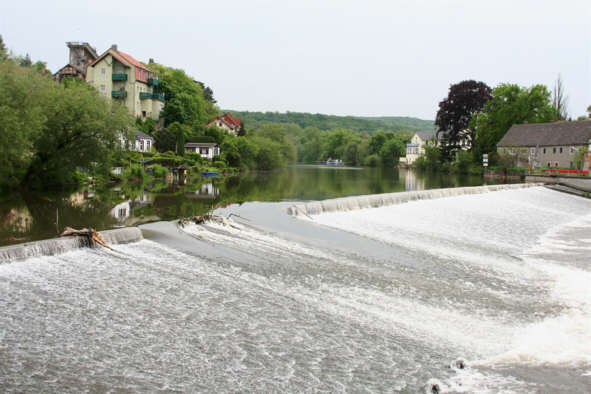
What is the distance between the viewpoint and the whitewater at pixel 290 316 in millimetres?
5184

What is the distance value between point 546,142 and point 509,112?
7.75m

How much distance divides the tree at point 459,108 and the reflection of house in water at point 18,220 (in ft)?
196

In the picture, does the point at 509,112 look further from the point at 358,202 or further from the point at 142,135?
the point at 358,202

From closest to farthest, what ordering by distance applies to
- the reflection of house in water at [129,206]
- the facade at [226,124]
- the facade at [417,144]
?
the reflection of house in water at [129,206]
the facade at [226,124]
the facade at [417,144]

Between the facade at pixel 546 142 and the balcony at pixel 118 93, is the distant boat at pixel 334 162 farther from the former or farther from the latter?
the balcony at pixel 118 93

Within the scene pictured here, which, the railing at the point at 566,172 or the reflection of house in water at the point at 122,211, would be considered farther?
the railing at the point at 566,172

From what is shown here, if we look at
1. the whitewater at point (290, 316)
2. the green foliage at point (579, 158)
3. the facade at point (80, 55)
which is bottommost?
the whitewater at point (290, 316)

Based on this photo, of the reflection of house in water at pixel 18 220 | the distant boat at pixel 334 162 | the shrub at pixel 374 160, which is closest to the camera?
the reflection of house in water at pixel 18 220

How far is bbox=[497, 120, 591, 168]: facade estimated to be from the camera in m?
51.8

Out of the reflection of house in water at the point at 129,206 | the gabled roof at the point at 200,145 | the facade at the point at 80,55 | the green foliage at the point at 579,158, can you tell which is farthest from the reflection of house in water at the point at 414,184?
the facade at the point at 80,55

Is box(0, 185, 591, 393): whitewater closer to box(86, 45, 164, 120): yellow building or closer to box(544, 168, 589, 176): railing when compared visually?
box(544, 168, 589, 176): railing

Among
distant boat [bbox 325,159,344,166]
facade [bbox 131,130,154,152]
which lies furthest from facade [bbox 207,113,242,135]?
distant boat [bbox 325,159,344,166]

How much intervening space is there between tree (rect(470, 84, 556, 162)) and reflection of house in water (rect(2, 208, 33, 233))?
183 feet

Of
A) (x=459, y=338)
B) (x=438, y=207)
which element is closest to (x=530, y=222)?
(x=438, y=207)
